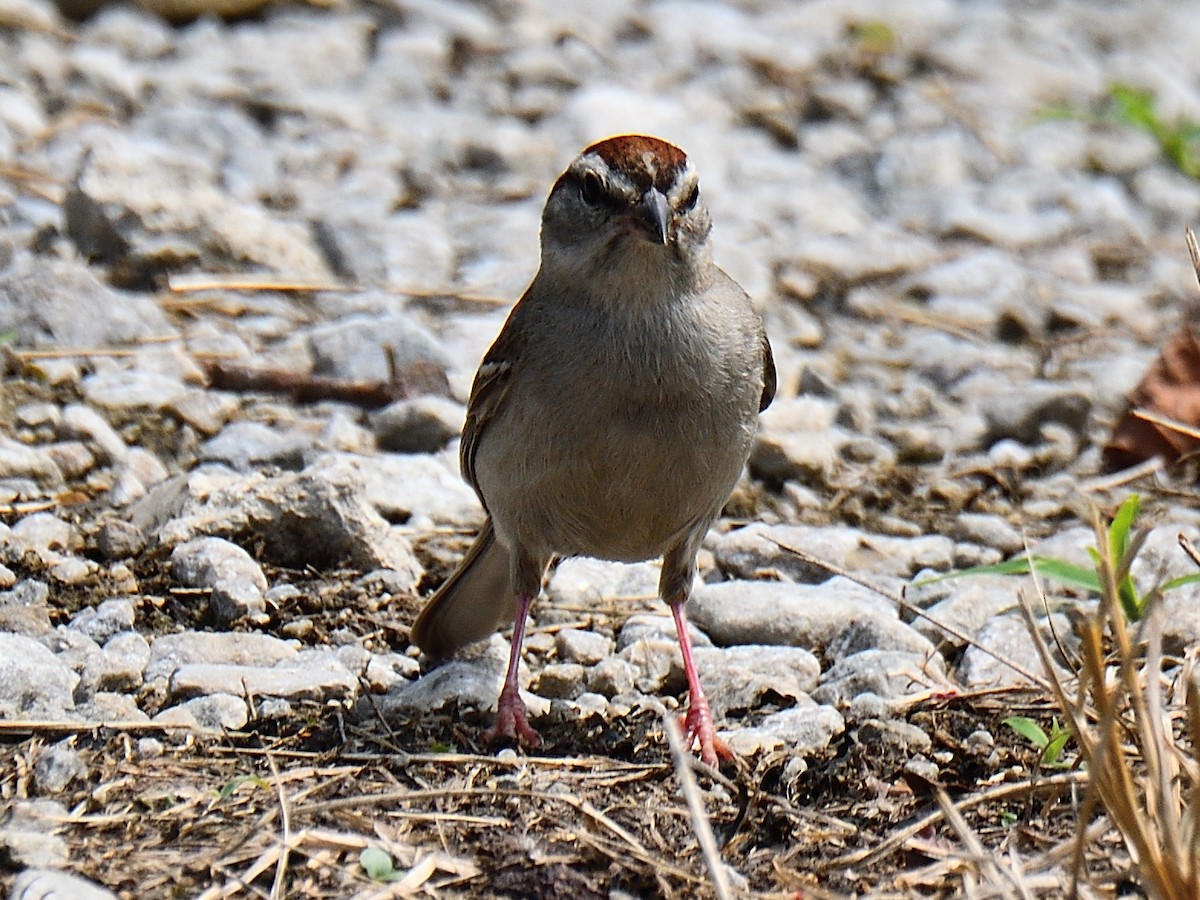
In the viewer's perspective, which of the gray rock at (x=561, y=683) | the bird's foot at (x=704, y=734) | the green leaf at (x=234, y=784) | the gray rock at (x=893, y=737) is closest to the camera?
the green leaf at (x=234, y=784)

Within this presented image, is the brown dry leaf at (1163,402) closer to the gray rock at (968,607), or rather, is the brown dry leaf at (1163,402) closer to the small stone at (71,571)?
the gray rock at (968,607)

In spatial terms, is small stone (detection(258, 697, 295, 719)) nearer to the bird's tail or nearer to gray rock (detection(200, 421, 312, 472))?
the bird's tail

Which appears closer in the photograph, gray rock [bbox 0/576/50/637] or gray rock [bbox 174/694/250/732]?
gray rock [bbox 174/694/250/732]

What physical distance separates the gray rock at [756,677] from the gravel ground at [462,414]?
0.02 m

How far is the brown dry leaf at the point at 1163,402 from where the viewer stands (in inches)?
268

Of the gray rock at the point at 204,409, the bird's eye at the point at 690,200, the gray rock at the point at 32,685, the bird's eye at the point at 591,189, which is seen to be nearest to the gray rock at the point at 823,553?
the bird's eye at the point at 690,200

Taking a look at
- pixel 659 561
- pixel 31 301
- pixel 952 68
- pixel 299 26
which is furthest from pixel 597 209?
pixel 952 68

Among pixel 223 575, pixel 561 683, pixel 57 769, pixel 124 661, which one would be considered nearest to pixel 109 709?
pixel 124 661

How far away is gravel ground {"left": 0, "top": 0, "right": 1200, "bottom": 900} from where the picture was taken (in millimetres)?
3947

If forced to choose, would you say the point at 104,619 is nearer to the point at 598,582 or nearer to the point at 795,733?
the point at 598,582

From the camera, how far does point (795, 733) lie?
14.9 ft

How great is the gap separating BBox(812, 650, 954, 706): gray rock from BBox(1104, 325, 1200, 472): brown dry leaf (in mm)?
2267

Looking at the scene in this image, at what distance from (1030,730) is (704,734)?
925 mm

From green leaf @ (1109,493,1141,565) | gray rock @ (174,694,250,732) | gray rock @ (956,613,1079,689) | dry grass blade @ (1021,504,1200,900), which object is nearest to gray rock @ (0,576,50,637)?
gray rock @ (174,694,250,732)
